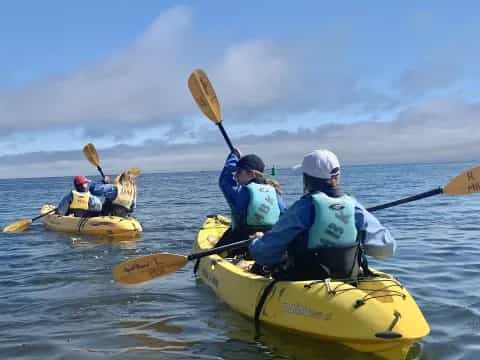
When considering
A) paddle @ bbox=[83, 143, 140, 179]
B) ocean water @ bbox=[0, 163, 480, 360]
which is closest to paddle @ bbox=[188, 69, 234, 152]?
ocean water @ bbox=[0, 163, 480, 360]

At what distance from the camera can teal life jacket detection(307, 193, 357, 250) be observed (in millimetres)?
4480

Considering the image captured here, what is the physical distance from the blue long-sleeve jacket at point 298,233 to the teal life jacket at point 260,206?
5.04 ft

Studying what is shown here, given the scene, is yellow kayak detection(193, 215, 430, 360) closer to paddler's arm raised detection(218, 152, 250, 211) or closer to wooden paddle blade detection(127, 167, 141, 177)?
paddler's arm raised detection(218, 152, 250, 211)

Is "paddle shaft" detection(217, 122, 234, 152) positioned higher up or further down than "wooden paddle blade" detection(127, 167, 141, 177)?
higher up

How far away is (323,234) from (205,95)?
5.68m

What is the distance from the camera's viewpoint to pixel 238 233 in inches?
266

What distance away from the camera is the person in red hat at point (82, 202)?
13703 millimetres

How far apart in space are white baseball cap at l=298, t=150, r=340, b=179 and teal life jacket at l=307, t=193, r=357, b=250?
0.60ft

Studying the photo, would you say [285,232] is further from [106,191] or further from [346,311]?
[106,191]

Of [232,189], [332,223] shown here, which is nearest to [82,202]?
[232,189]

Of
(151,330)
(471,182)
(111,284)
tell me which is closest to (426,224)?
(471,182)

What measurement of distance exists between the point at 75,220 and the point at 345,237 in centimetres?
996

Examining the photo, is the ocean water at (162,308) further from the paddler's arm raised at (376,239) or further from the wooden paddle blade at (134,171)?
the wooden paddle blade at (134,171)

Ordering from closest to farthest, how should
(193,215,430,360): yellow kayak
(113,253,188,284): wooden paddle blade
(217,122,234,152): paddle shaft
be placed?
(193,215,430,360): yellow kayak < (113,253,188,284): wooden paddle blade < (217,122,234,152): paddle shaft
